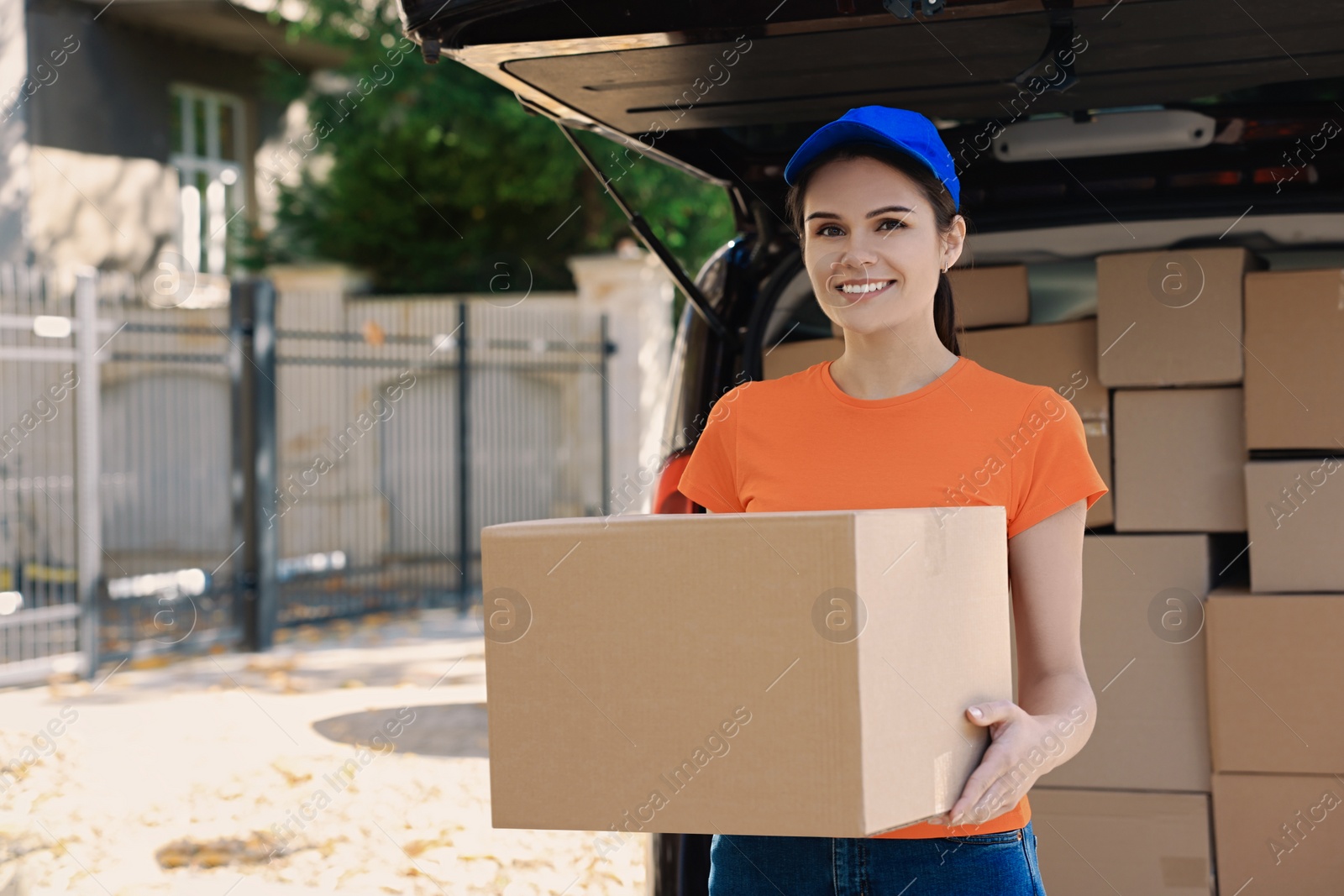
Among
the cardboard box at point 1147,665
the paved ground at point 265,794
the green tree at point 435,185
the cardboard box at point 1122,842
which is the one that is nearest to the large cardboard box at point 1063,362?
the cardboard box at point 1147,665

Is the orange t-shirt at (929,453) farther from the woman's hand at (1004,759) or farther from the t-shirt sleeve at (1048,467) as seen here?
the woman's hand at (1004,759)

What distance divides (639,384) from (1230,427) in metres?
10.7

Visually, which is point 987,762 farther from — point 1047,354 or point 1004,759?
point 1047,354

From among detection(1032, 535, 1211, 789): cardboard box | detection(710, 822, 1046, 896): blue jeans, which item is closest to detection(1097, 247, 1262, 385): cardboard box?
detection(1032, 535, 1211, 789): cardboard box

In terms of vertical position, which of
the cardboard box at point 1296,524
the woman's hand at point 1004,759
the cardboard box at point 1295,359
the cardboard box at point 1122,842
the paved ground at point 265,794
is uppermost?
the cardboard box at point 1295,359

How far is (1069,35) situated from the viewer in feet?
6.86

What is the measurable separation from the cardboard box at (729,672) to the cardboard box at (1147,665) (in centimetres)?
134

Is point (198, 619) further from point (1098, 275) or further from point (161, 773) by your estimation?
point (1098, 275)

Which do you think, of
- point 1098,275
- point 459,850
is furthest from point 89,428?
point 1098,275

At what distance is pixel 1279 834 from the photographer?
8.62ft

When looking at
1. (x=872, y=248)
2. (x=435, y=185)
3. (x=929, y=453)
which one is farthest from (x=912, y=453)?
(x=435, y=185)

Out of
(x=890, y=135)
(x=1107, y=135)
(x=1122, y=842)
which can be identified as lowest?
(x=1122, y=842)

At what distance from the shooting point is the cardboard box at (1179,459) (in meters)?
2.79

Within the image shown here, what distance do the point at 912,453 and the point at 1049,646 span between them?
303 millimetres
